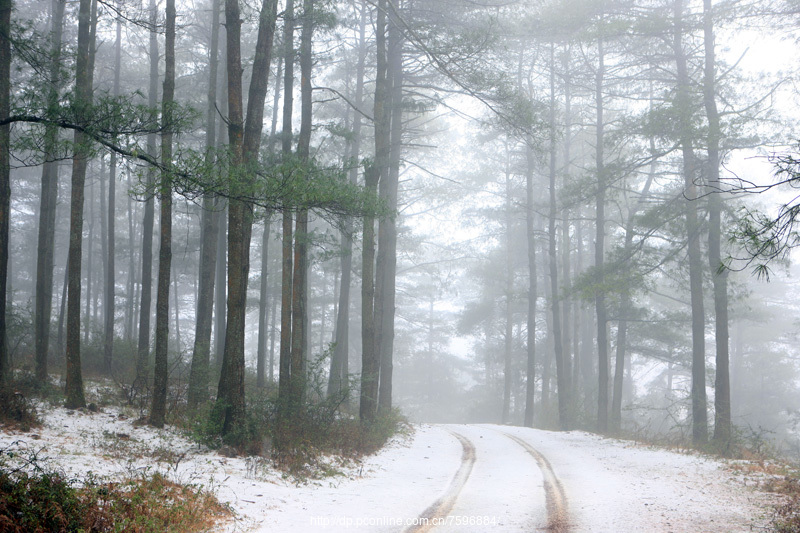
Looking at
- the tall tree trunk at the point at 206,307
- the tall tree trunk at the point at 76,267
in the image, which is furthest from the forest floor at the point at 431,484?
the tall tree trunk at the point at 206,307

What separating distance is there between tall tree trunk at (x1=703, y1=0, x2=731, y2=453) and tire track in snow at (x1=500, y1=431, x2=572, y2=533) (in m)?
5.89

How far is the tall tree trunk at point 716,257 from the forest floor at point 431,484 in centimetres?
283

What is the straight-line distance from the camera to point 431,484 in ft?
28.6

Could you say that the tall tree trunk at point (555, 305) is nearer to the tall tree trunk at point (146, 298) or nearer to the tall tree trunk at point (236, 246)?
the tall tree trunk at point (146, 298)

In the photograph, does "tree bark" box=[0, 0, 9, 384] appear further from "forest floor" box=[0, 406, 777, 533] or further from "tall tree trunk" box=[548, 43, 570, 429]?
"tall tree trunk" box=[548, 43, 570, 429]

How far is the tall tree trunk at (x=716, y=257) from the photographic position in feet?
45.9

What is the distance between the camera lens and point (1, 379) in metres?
9.87

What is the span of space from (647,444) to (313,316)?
79.0 feet

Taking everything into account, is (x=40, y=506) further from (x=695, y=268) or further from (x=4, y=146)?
(x=695, y=268)

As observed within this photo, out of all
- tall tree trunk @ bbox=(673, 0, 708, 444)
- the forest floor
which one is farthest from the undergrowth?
tall tree trunk @ bbox=(673, 0, 708, 444)

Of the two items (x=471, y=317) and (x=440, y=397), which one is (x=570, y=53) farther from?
(x=440, y=397)

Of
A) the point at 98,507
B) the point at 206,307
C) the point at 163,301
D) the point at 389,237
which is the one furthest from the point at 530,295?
the point at 98,507

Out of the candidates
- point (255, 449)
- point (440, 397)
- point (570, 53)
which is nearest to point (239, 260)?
point (255, 449)

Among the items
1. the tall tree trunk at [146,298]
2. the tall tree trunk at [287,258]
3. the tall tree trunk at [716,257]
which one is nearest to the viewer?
the tall tree trunk at [287,258]
